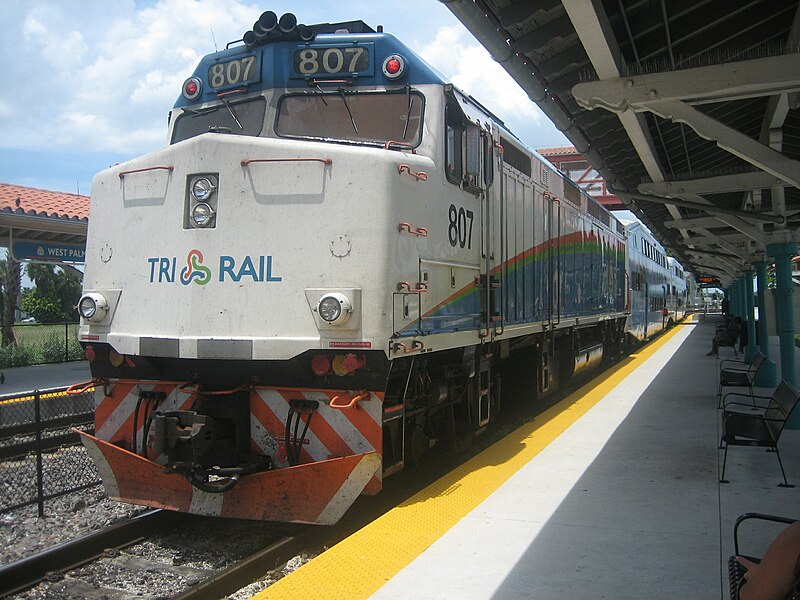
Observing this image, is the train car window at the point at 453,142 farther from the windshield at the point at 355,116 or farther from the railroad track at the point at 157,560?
the railroad track at the point at 157,560

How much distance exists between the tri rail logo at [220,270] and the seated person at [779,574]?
356 centimetres

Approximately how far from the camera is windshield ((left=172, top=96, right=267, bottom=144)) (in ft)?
20.1

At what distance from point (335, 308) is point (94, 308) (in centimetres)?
212

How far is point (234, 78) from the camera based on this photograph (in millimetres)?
6312

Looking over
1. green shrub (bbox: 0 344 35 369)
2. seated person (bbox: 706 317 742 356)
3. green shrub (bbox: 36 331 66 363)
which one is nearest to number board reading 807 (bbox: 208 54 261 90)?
green shrub (bbox: 0 344 35 369)

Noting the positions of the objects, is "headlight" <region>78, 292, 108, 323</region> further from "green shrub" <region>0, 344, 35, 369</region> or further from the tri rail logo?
"green shrub" <region>0, 344, 35, 369</region>

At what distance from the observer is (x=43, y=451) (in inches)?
Result: 323

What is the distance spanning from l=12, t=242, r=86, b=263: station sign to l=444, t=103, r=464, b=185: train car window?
34.3 ft

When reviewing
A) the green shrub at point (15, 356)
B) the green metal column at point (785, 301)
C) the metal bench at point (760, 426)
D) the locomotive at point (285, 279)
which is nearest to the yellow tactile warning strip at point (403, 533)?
the locomotive at point (285, 279)

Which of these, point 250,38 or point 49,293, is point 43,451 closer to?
point 250,38

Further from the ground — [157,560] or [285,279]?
[285,279]

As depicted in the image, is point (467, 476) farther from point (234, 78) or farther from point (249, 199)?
point (234, 78)

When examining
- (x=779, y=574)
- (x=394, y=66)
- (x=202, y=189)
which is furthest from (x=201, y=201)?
(x=779, y=574)

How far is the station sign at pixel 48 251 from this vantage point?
47.3 ft
